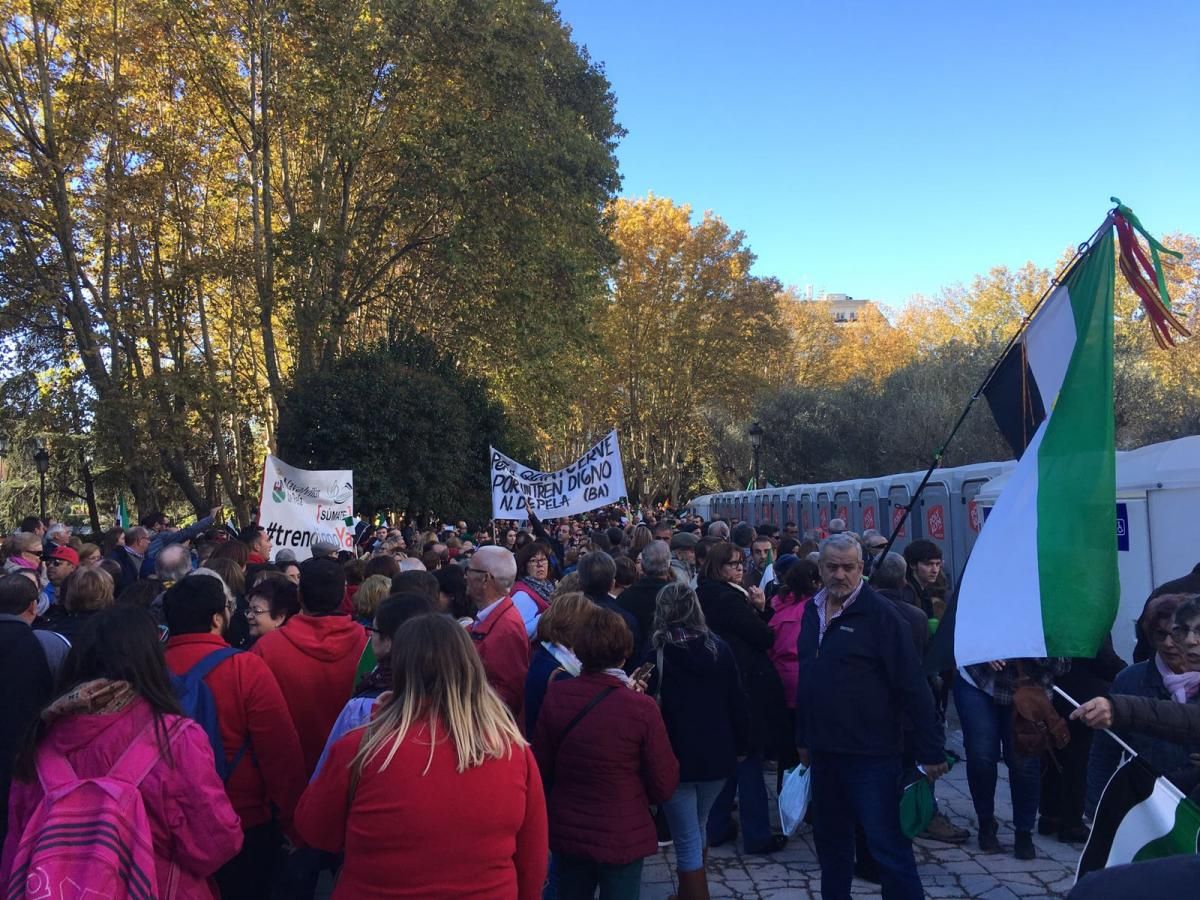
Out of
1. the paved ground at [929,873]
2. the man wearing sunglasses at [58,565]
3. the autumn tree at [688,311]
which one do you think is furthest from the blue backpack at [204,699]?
the autumn tree at [688,311]

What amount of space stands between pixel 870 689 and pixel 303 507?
7809mm

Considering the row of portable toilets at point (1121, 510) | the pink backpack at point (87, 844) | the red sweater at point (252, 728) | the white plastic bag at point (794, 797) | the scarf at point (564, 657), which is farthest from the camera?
the row of portable toilets at point (1121, 510)

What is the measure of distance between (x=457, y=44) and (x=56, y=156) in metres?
8.09

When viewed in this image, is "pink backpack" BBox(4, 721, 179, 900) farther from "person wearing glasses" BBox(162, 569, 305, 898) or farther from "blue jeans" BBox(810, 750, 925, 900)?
"blue jeans" BBox(810, 750, 925, 900)

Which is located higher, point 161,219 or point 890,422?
point 161,219

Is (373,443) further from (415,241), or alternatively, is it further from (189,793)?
(189,793)

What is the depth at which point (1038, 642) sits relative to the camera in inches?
150

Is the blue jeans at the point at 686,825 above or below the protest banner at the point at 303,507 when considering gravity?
below

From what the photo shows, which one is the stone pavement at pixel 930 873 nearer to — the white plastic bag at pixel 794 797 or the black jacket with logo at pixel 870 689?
the white plastic bag at pixel 794 797

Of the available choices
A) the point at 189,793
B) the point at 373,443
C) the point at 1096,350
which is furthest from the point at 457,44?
the point at 189,793

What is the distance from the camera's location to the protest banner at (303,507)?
1033 centimetres

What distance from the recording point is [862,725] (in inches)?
165

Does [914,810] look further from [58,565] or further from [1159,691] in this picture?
[58,565]

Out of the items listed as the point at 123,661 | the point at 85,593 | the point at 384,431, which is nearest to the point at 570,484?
the point at 85,593
